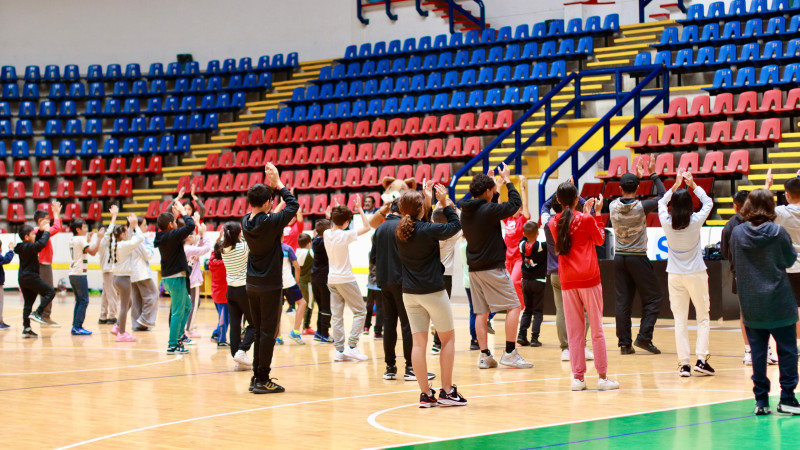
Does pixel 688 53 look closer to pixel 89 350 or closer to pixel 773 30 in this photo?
pixel 773 30

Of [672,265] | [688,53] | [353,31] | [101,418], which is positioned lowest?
[101,418]

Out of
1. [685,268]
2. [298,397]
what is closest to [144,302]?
[298,397]

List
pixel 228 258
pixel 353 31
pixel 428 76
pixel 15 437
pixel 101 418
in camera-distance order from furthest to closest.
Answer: pixel 353 31, pixel 428 76, pixel 228 258, pixel 101 418, pixel 15 437

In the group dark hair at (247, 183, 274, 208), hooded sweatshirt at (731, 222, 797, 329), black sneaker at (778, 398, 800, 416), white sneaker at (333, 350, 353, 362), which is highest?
dark hair at (247, 183, 274, 208)

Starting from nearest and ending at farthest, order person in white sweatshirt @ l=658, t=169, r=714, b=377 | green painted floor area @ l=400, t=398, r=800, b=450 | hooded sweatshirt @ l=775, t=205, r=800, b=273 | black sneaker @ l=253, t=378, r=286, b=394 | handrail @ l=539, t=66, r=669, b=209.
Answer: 1. green painted floor area @ l=400, t=398, r=800, b=450
2. black sneaker @ l=253, t=378, r=286, b=394
3. hooded sweatshirt @ l=775, t=205, r=800, b=273
4. person in white sweatshirt @ l=658, t=169, r=714, b=377
5. handrail @ l=539, t=66, r=669, b=209

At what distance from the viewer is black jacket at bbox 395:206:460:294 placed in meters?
7.27

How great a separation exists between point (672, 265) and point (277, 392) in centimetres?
376

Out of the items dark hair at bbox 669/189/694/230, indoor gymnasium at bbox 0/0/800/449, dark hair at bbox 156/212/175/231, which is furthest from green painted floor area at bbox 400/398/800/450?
dark hair at bbox 156/212/175/231

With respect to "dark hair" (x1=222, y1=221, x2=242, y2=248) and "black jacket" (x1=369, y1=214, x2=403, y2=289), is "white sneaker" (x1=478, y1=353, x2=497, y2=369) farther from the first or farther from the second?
"dark hair" (x1=222, y1=221, x2=242, y2=248)

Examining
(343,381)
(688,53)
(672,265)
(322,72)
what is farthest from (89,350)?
(322,72)

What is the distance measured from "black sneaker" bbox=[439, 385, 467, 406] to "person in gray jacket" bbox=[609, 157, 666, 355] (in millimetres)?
3579

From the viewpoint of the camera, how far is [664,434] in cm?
617

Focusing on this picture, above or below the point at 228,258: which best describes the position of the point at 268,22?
above

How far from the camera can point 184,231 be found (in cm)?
1127
